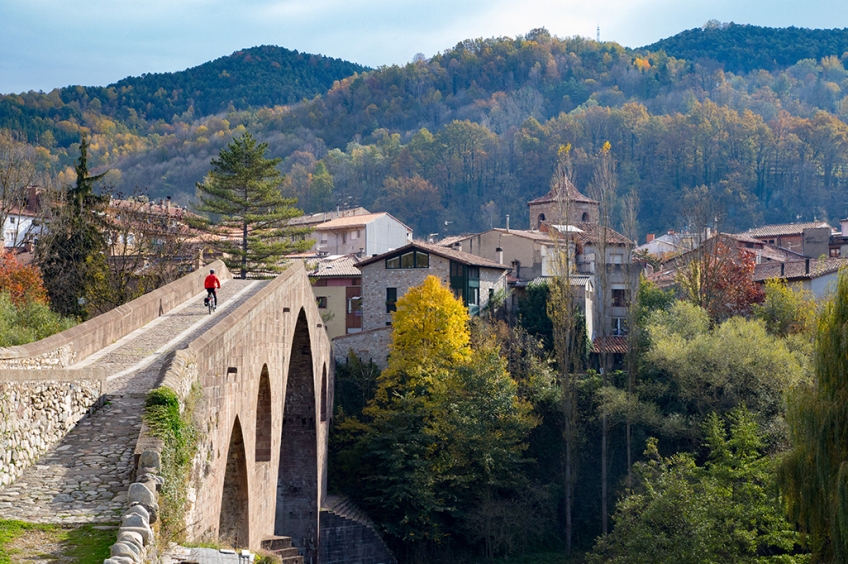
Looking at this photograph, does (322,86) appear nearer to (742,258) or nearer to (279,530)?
(742,258)

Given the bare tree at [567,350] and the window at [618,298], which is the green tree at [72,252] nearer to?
the bare tree at [567,350]

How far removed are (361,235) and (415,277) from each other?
1581cm

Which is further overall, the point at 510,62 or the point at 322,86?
the point at 322,86

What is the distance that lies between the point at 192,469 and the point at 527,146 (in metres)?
94.8

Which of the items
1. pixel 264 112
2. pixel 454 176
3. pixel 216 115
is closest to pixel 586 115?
pixel 454 176

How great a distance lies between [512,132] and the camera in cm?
11506

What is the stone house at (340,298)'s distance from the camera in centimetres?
4722

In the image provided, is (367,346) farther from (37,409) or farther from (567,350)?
(37,409)

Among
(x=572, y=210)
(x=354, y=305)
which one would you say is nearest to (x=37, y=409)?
(x=354, y=305)

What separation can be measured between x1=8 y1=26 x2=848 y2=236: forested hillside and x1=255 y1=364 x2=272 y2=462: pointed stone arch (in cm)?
5172

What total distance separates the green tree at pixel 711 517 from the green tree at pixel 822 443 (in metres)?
4.39

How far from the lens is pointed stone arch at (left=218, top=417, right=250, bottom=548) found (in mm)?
19234

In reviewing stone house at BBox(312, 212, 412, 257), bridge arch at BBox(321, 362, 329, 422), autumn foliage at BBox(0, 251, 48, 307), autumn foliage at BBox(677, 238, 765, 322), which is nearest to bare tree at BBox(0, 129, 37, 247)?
autumn foliage at BBox(0, 251, 48, 307)

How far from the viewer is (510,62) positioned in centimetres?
14388
